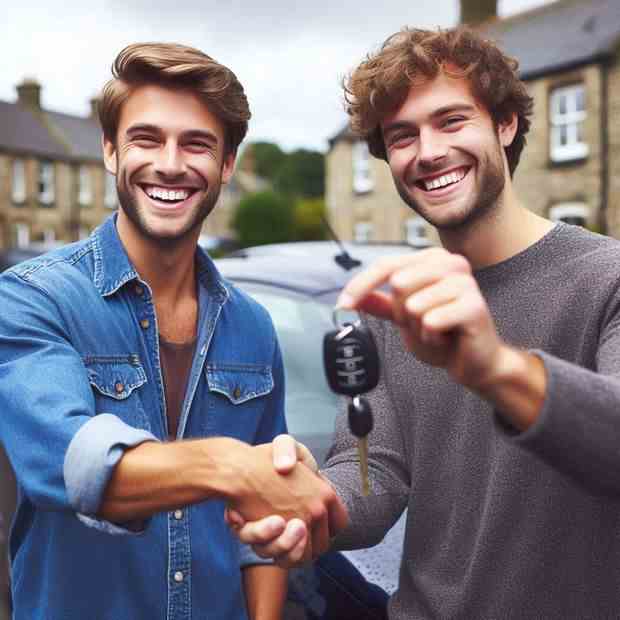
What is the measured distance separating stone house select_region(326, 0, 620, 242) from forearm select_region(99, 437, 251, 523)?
1957cm

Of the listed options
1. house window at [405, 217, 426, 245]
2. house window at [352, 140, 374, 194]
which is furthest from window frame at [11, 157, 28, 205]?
house window at [405, 217, 426, 245]

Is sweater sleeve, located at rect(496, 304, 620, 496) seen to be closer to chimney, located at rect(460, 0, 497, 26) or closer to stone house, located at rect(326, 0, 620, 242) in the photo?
stone house, located at rect(326, 0, 620, 242)

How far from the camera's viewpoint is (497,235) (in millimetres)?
2244

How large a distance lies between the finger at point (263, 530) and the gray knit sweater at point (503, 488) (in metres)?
0.27

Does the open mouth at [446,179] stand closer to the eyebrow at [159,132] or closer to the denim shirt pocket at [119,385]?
the eyebrow at [159,132]

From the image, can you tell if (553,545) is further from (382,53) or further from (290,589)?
(382,53)

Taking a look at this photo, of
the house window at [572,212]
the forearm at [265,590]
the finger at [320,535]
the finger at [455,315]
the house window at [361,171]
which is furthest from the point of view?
the house window at [361,171]

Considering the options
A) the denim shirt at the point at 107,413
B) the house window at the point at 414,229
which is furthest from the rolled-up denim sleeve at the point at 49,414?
the house window at the point at 414,229

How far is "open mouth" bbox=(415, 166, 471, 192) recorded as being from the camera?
2.30 meters

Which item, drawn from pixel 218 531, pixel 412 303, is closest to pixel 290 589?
pixel 218 531

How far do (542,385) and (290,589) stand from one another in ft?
4.38

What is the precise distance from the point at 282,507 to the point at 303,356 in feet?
5.25

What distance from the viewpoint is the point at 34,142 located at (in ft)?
147

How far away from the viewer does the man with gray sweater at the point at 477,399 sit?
192 centimetres
